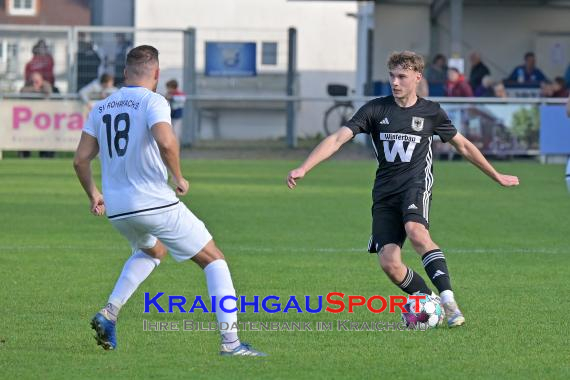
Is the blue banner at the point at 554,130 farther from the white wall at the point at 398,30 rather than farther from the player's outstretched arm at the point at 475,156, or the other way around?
the player's outstretched arm at the point at 475,156

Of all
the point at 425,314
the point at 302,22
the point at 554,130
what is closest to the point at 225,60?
the point at 554,130

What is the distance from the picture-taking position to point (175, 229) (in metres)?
7.71

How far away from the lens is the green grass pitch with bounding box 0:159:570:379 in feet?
25.3

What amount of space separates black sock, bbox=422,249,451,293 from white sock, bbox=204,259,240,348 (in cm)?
173

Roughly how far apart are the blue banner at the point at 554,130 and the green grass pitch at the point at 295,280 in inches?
215

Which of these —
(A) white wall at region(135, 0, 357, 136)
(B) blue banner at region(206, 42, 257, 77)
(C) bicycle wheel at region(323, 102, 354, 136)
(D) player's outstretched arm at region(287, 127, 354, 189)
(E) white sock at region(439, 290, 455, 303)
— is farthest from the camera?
(A) white wall at region(135, 0, 357, 136)

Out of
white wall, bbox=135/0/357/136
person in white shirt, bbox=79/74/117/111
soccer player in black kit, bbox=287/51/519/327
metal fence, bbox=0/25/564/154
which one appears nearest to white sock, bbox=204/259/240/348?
soccer player in black kit, bbox=287/51/519/327

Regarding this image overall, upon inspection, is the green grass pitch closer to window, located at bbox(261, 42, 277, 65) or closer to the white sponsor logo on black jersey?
the white sponsor logo on black jersey

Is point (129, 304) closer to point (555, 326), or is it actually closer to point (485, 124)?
point (555, 326)

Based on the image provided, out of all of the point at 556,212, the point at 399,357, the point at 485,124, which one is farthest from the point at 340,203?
the point at 399,357

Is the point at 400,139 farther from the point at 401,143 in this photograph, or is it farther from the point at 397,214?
the point at 397,214

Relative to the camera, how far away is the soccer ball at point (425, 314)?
8930 mm

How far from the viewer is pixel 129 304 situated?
10.0 m

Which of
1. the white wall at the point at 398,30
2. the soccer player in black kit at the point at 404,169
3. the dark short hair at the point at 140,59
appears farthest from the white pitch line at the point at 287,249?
the white wall at the point at 398,30
